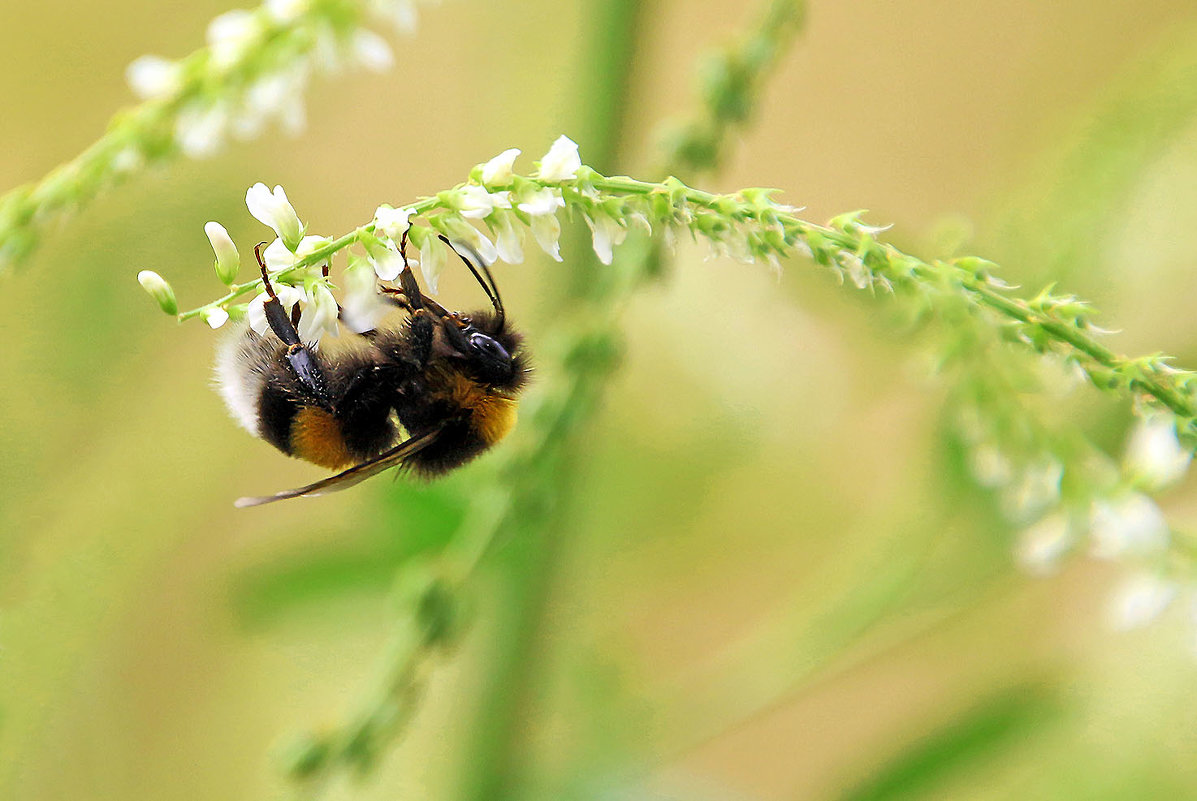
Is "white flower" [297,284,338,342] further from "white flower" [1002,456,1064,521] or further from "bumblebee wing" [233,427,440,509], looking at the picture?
"white flower" [1002,456,1064,521]

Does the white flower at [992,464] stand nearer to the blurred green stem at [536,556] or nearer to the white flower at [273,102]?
the blurred green stem at [536,556]

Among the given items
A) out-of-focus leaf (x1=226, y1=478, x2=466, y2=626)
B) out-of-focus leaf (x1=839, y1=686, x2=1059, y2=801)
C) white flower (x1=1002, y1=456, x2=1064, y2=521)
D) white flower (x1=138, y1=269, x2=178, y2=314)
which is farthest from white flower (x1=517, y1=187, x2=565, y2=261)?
out-of-focus leaf (x1=839, y1=686, x2=1059, y2=801)

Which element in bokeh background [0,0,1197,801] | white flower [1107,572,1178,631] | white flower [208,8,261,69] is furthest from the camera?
bokeh background [0,0,1197,801]

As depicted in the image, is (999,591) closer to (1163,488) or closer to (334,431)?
(1163,488)

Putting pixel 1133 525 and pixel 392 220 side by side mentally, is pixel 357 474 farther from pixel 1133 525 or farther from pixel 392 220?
pixel 1133 525

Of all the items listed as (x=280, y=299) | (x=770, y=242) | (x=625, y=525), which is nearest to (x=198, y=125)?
(x=280, y=299)

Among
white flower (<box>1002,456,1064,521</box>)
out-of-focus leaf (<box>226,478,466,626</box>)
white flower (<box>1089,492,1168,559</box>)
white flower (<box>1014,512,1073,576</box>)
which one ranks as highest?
out-of-focus leaf (<box>226,478,466,626</box>)

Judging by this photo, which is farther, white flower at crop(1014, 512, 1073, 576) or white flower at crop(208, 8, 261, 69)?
white flower at crop(1014, 512, 1073, 576)
